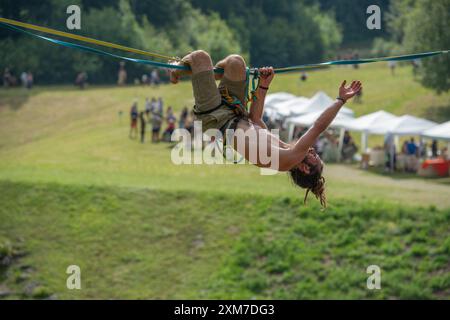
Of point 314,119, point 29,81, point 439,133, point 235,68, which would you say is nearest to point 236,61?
point 235,68

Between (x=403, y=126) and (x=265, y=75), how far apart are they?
80.2 ft

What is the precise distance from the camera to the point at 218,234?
28766mm

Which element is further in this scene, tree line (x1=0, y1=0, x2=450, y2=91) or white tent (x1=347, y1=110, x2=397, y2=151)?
Answer: tree line (x1=0, y1=0, x2=450, y2=91)

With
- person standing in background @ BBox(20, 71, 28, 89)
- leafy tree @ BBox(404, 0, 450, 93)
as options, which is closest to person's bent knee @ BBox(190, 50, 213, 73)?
leafy tree @ BBox(404, 0, 450, 93)

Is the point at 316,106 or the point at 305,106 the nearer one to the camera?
the point at 316,106

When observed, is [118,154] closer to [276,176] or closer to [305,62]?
[276,176]

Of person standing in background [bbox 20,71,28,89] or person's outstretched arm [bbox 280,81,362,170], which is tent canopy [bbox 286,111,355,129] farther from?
person's outstretched arm [bbox 280,81,362,170]

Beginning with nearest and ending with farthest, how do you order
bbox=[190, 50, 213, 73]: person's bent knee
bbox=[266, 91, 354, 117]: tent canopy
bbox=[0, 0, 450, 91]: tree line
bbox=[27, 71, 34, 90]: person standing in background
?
bbox=[190, 50, 213, 73]: person's bent knee < bbox=[266, 91, 354, 117]: tent canopy < bbox=[0, 0, 450, 91]: tree line < bbox=[27, 71, 34, 90]: person standing in background

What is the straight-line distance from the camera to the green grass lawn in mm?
26562

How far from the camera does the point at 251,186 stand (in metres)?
32.0

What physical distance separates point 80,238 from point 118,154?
42.6 feet

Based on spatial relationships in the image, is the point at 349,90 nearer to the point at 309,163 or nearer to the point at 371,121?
the point at 309,163

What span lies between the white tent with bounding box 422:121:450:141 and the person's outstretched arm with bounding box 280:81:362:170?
2206 centimetres

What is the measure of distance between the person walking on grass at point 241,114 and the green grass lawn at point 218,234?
1519cm
